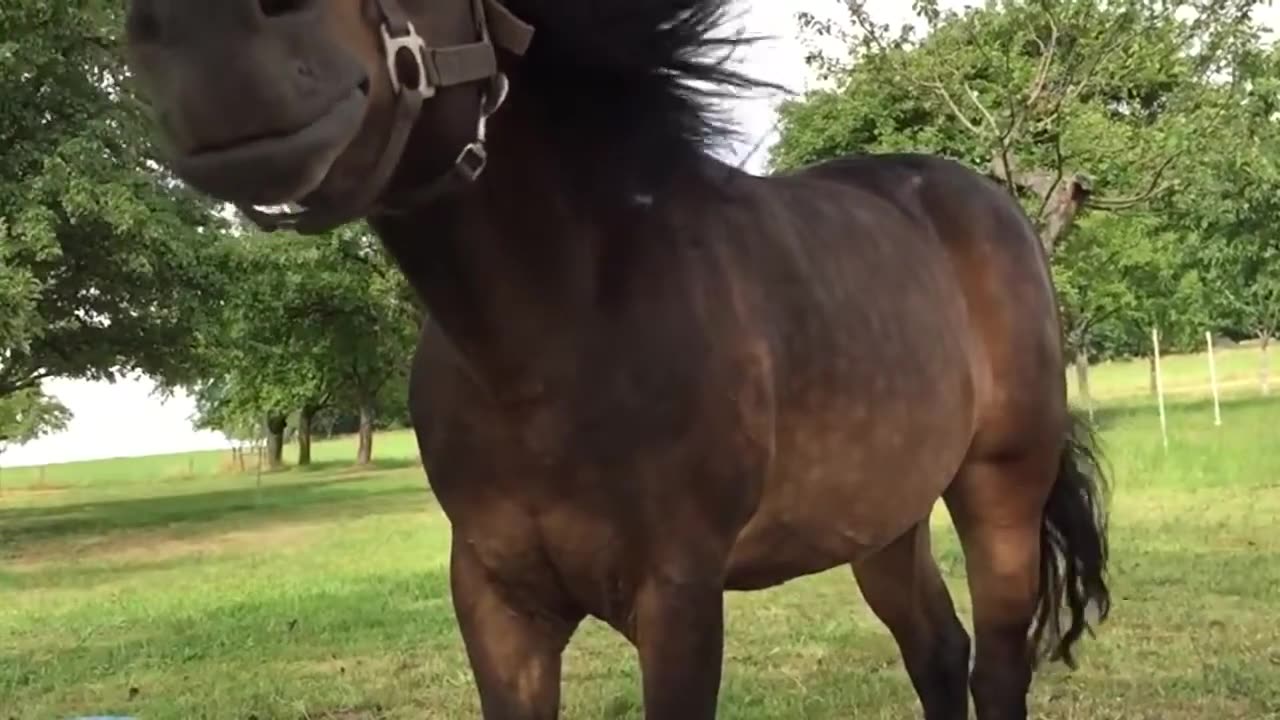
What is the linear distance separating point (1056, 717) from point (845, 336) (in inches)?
102

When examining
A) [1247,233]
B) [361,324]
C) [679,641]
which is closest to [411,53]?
[679,641]

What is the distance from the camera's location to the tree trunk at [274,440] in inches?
1650

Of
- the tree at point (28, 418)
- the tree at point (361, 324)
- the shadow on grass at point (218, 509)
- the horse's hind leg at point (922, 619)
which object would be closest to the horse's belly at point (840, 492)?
the horse's hind leg at point (922, 619)

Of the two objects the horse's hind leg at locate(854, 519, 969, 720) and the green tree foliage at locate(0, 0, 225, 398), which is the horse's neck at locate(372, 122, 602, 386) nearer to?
the horse's hind leg at locate(854, 519, 969, 720)

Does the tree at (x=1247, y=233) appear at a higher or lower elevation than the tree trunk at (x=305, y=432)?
higher

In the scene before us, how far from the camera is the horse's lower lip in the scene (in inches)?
58.2

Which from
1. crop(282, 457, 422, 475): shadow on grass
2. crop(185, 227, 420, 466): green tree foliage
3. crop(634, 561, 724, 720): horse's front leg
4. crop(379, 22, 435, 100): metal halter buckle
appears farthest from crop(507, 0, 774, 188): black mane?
crop(282, 457, 422, 475): shadow on grass

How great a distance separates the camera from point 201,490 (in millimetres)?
33500

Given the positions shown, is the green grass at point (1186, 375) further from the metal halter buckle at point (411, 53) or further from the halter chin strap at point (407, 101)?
the metal halter buckle at point (411, 53)

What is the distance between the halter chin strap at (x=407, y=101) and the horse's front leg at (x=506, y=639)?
0.78 meters

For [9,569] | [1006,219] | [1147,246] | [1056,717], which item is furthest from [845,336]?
[1147,246]

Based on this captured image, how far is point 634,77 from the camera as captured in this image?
2121mm

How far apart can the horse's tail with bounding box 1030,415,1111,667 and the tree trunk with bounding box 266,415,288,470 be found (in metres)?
38.5

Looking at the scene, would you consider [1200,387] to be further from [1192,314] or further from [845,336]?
[845,336]
